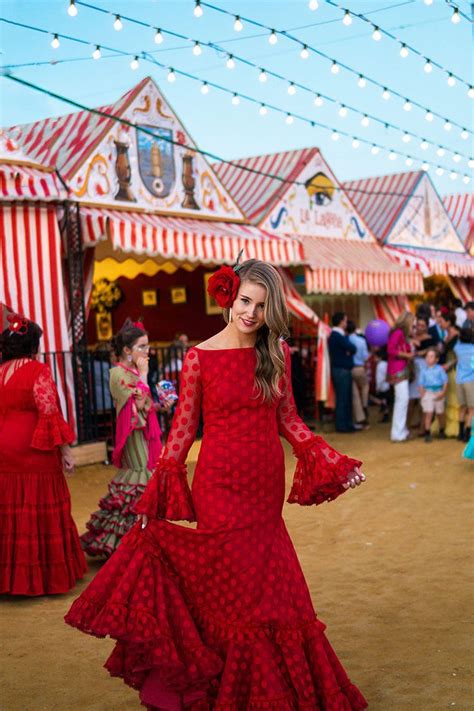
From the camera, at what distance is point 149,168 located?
12.4m

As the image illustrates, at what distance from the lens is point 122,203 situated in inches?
467

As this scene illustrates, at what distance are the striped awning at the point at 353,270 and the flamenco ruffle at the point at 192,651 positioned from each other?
10977 mm

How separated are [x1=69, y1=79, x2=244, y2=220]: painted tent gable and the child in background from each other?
421cm

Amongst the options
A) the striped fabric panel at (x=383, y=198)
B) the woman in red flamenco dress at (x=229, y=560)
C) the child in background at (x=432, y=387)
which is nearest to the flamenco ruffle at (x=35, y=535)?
the woman in red flamenco dress at (x=229, y=560)

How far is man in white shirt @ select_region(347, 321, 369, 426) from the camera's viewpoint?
12969 mm

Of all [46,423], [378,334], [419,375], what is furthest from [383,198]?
[46,423]

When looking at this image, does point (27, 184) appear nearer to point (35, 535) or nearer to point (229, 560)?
point (35, 535)

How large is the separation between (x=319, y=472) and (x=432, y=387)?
25.9 ft

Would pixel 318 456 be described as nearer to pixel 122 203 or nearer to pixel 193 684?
pixel 193 684

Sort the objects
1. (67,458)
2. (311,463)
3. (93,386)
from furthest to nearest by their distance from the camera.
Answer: (93,386) → (67,458) → (311,463)

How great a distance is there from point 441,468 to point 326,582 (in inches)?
162

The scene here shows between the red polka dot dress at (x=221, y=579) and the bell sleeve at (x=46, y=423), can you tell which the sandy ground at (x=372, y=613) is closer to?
the red polka dot dress at (x=221, y=579)

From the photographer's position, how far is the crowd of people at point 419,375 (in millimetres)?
10508

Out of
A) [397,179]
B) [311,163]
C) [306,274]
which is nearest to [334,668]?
[306,274]
